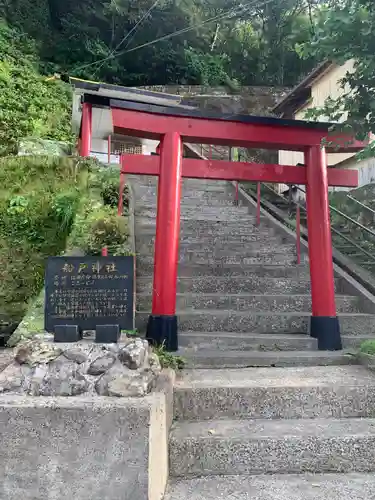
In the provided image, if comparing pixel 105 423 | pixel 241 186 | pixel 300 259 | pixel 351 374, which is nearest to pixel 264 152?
pixel 241 186

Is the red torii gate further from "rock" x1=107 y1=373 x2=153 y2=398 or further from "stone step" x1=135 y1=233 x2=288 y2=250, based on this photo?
"rock" x1=107 y1=373 x2=153 y2=398

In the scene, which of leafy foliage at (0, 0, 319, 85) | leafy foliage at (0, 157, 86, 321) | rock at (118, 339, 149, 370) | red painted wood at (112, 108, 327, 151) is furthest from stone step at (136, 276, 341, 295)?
leafy foliage at (0, 0, 319, 85)

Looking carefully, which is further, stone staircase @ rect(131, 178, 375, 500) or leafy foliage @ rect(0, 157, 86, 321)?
leafy foliage @ rect(0, 157, 86, 321)

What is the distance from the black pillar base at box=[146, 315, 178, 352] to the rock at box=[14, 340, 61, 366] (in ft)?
6.81

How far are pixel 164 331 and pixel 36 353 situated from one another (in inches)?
87.4

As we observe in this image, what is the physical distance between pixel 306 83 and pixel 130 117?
1034cm

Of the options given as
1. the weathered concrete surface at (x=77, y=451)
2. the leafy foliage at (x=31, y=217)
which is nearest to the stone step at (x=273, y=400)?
the weathered concrete surface at (x=77, y=451)

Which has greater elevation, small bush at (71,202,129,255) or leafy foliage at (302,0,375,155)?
leafy foliage at (302,0,375,155)

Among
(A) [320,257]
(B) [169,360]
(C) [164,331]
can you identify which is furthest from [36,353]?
(A) [320,257]

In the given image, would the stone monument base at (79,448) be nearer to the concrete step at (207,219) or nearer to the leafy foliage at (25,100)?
the concrete step at (207,219)

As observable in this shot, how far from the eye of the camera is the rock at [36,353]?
2734 mm

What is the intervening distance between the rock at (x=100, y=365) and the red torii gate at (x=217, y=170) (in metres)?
2.00

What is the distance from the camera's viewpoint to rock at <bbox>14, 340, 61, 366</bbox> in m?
2.73

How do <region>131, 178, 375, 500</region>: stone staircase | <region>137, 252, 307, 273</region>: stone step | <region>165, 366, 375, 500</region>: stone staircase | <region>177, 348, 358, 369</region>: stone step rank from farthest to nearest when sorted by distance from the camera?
<region>137, 252, 307, 273</region>: stone step
<region>177, 348, 358, 369</region>: stone step
<region>131, 178, 375, 500</region>: stone staircase
<region>165, 366, 375, 500</region>: stone staircase
